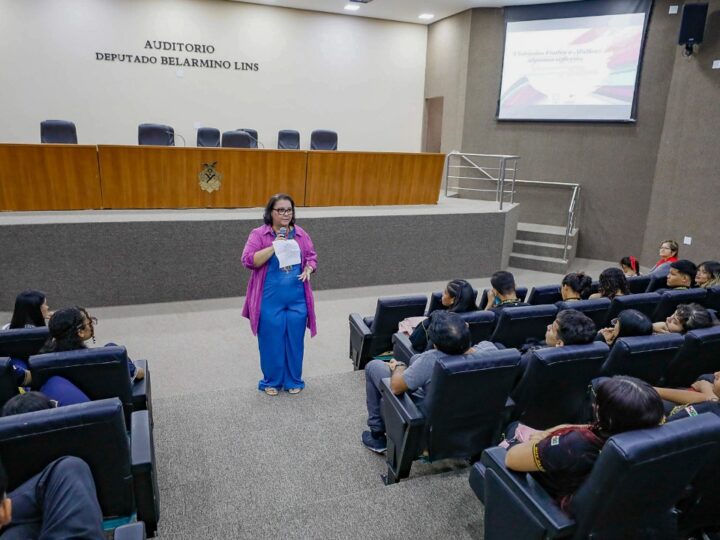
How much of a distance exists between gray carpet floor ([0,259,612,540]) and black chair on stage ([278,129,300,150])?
15.7ft

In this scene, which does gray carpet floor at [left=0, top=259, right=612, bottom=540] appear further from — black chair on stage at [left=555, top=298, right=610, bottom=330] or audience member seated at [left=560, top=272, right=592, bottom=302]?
audience member seated at [left=560, top=272, right=592, bottom=302]

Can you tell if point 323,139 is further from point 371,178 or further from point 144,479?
point 144,479

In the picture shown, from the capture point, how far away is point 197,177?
5.48 meters

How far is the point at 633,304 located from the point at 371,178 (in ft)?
11.6

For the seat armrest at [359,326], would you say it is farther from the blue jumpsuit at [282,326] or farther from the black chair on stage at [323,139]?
the black chair on stage at [323,139]

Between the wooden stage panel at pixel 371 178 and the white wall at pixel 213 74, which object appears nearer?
the wooden stage panel at pixel 371 178

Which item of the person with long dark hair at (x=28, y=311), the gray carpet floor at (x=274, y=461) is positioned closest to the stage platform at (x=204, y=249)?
the gray carpet floor at (x=274, y=461)

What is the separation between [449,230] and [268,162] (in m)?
2.35

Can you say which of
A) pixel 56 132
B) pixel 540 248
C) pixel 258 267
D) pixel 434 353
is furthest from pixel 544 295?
pixel 56 132

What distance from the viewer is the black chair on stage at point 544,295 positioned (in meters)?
3.79

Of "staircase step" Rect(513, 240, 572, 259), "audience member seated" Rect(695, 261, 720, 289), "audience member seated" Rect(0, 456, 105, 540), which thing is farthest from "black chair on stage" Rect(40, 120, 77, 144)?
"audience member seated" Rect(695, 261, 720, 289)

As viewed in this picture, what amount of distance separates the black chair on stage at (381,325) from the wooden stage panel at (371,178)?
269 cm

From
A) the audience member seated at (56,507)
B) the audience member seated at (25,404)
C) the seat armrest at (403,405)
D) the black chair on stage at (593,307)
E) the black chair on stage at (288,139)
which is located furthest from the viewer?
the black chair on stage at (288,139)

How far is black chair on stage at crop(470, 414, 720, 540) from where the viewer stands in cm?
141
